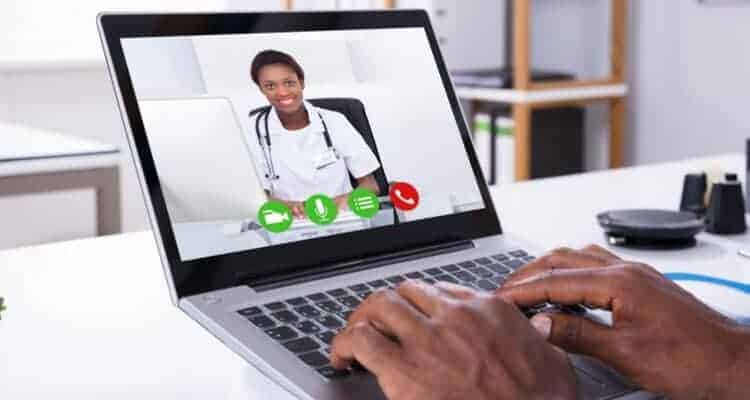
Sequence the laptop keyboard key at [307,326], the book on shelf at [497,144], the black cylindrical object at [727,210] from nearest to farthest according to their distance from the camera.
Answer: the laptop keyboard key at [307,326] < the black cylindrical object at [727,210] < the book on shelf at [497,144]

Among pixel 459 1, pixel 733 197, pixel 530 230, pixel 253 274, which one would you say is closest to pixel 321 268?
pixel 253 274

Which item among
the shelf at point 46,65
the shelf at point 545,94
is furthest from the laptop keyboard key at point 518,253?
the shelf at point 46,65

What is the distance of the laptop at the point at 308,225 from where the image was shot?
618 mm

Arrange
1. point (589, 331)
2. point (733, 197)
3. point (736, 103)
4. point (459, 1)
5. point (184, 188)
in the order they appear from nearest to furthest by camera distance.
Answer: point (589, 331), point (184, 188), point (733, 197), point (736, 103), point (459, 1)

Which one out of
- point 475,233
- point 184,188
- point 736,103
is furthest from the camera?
point 736,103

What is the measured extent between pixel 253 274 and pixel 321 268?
0.06 meters

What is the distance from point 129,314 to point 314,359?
0.26 metres

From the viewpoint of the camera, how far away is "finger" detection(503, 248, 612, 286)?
0.66m

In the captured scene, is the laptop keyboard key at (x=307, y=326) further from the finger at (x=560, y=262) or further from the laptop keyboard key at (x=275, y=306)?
the finger at (x=560, y=262)

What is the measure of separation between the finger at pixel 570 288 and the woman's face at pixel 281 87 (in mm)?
254

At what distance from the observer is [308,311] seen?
25.5 inches

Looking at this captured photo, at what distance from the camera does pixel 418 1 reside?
3.23 meters

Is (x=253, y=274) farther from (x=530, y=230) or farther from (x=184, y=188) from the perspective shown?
(x=530, y=230)

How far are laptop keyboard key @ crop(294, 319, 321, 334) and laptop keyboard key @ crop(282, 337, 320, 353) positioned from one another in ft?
0.04
